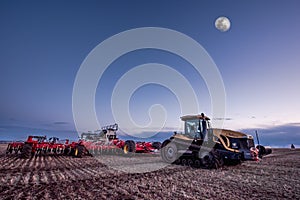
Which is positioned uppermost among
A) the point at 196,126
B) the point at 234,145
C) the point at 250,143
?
Result: the point at 196,126

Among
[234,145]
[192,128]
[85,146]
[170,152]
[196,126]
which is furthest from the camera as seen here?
[85,146]

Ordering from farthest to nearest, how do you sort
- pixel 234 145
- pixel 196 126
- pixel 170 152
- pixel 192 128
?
pixel 170 152
pixel 192 128
pixel 196 126
pixel 234 145

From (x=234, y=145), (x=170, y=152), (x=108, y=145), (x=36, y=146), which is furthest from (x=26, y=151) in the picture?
(x=234, y=145)

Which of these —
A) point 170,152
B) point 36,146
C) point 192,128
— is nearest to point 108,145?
point 36,146

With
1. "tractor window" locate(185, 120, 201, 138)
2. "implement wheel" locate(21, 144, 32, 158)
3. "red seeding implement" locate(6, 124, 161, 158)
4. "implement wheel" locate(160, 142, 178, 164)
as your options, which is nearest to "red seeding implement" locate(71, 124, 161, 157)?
"red seeding implement" locate(6, 124, 161, 158)

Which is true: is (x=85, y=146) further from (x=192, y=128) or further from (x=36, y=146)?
(x=192, y=128)

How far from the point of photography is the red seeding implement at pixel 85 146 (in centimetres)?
1507

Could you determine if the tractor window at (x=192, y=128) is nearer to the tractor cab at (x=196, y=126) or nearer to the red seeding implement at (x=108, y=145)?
the tractor cab at (x=196, y=126)

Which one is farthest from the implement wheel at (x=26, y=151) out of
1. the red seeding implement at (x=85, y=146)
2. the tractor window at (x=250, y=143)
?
the tractor window at (x=250, y=143)

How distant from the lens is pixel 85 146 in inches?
633

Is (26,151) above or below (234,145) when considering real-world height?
below

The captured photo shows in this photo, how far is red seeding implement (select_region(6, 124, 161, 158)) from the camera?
15070mm

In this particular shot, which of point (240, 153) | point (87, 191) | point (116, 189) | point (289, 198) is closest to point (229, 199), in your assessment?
point (289, 198)

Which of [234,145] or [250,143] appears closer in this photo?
[234,145]
